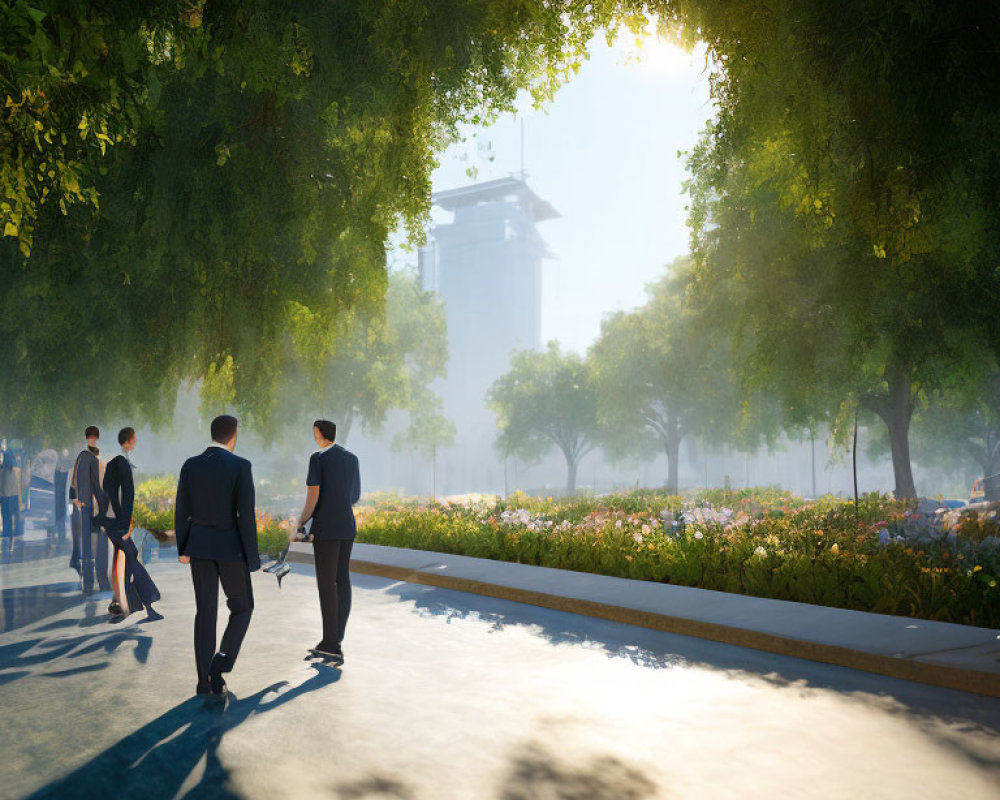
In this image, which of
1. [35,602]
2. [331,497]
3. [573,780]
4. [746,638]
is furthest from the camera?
[35,602]

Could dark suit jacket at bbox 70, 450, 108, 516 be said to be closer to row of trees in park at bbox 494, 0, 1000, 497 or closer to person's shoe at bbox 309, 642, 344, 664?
→ person's shoe at bbox 309, 642, 344, 664

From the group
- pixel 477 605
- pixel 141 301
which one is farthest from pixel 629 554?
pixel 141 301

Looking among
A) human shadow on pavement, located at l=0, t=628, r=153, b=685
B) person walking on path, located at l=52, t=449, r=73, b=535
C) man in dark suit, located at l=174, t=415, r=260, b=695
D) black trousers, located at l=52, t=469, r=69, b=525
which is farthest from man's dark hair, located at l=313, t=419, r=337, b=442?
black trousers, located at l=52, t=469, r=69, b=525

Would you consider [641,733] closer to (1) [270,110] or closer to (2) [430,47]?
(2) [430,47]

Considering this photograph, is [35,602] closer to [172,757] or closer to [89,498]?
[89,498]

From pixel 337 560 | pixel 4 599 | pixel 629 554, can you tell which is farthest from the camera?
pixel 629 554

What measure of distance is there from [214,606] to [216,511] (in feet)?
2.35

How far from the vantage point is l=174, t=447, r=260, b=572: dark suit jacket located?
670 cm

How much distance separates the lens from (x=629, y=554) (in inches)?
532

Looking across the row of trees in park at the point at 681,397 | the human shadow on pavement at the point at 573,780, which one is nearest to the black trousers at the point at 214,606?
the human shadow on pavement at the point at 573,780

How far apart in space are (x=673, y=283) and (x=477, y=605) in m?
23.2

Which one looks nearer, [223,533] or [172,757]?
[172,757]

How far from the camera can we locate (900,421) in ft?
70.5

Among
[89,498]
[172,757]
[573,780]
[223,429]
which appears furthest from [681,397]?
[172,757]
